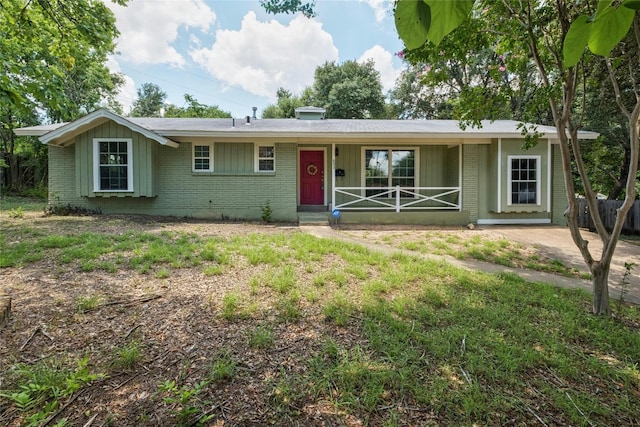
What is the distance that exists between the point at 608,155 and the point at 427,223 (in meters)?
11.2

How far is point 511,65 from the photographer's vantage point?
506cm

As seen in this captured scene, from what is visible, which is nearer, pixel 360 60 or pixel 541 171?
pixel 541 171

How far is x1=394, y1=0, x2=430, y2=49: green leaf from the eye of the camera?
2.13 feet

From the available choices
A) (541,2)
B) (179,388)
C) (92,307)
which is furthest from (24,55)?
(541,2)

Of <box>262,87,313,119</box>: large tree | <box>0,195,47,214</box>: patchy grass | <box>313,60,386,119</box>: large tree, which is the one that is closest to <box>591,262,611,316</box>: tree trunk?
<box>0,195,47,214</box>: patchy grass

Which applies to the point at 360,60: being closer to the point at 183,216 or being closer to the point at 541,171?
the point at 541,171

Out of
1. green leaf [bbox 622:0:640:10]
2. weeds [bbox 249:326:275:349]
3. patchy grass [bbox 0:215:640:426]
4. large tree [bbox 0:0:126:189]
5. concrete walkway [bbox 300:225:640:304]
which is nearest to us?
green leaf [bbox 622:0:640:10]

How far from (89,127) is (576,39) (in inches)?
456

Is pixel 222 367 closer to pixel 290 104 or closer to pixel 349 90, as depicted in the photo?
pixel 349 90

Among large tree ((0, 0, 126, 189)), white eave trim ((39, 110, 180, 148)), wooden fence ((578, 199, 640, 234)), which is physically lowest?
wooden fence ((578, 199, 640, 234))

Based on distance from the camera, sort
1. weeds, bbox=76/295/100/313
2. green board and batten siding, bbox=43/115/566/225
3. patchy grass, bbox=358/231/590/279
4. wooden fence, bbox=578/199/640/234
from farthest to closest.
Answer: green board and batten siding, bbox=43/115/566/225 < wooden fence, bbox=578/199/640/234 < patchy grass, bbox=358/231/590/279 < weeds, bbox=76/295/100/313

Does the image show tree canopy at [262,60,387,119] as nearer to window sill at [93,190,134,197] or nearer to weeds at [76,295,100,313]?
window sill at [93,190,134,197]

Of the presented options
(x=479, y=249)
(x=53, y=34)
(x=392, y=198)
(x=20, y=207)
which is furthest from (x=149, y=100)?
(x=479, y=249)

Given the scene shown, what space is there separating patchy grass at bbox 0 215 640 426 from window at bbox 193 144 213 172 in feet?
18.9
